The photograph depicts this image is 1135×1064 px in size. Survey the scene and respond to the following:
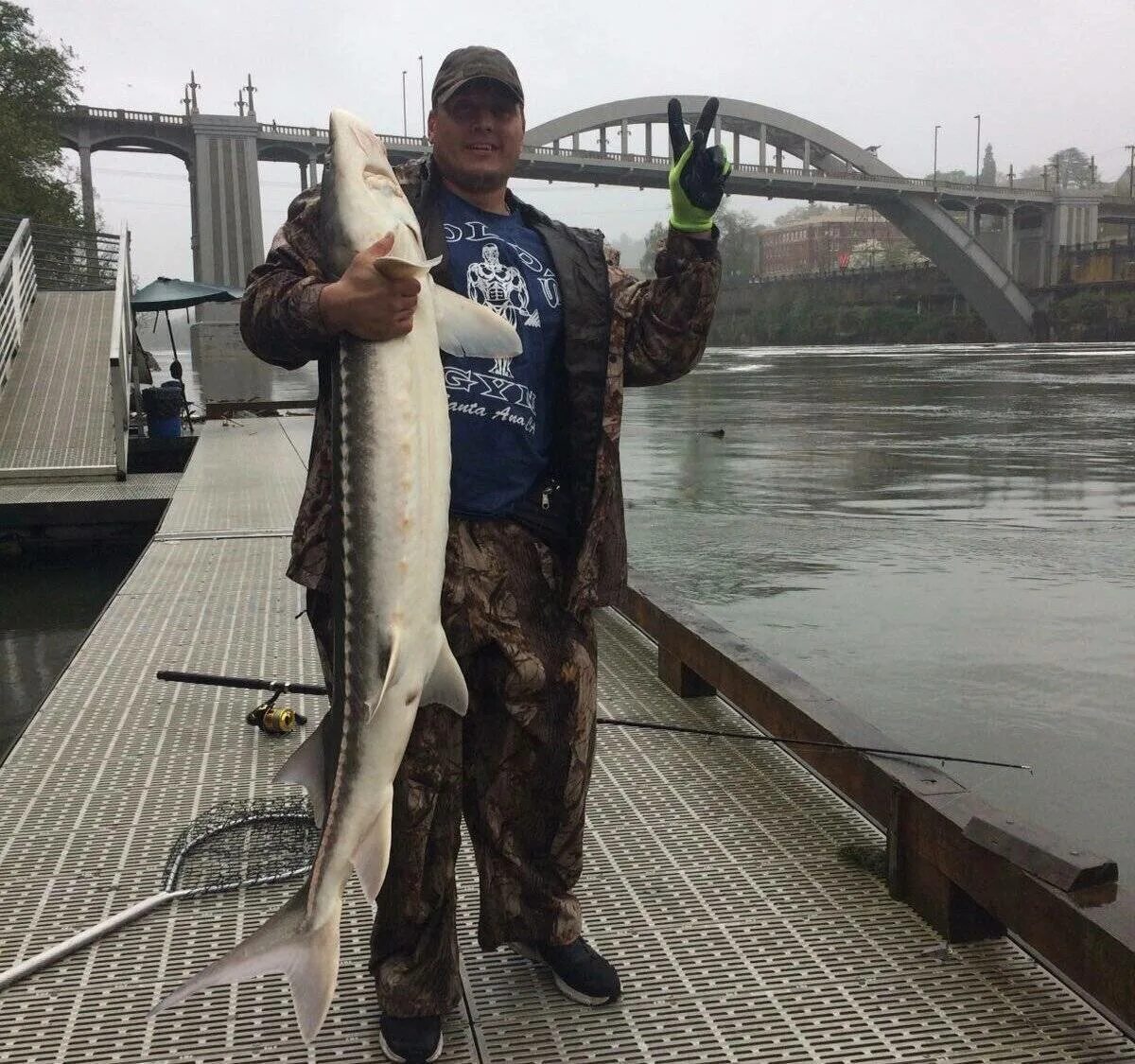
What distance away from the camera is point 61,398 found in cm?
1445

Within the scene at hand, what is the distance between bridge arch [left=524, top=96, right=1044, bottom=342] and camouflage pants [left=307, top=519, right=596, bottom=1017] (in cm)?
7560

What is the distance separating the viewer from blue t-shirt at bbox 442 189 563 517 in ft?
8.49

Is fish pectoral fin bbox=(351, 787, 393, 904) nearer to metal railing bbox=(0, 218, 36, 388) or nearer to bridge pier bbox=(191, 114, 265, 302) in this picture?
metal railing bbox=(0, 218, 36, 388)

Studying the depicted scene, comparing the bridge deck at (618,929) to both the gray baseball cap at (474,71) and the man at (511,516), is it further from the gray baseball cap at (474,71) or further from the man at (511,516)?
the gray baseball cap at (474,71)

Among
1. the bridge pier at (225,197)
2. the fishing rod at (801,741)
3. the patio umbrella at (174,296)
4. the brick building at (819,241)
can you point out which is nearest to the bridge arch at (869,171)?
the bridge pier at (225,197)

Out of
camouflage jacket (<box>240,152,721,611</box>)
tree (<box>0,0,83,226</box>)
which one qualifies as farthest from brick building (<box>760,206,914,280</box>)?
camouflage jacket (<box>240,152,721,611</box>)

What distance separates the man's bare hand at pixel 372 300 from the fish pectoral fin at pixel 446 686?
2.02 feet

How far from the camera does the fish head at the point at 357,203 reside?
221 cm

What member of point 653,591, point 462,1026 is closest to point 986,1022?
point 462,1026

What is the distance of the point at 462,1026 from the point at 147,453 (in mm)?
14164

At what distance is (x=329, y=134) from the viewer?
225cm

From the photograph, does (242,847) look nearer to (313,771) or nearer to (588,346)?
(313,771)

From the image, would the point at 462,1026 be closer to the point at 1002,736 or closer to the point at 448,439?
the point at 448,439

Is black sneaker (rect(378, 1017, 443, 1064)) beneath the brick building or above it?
beneath
